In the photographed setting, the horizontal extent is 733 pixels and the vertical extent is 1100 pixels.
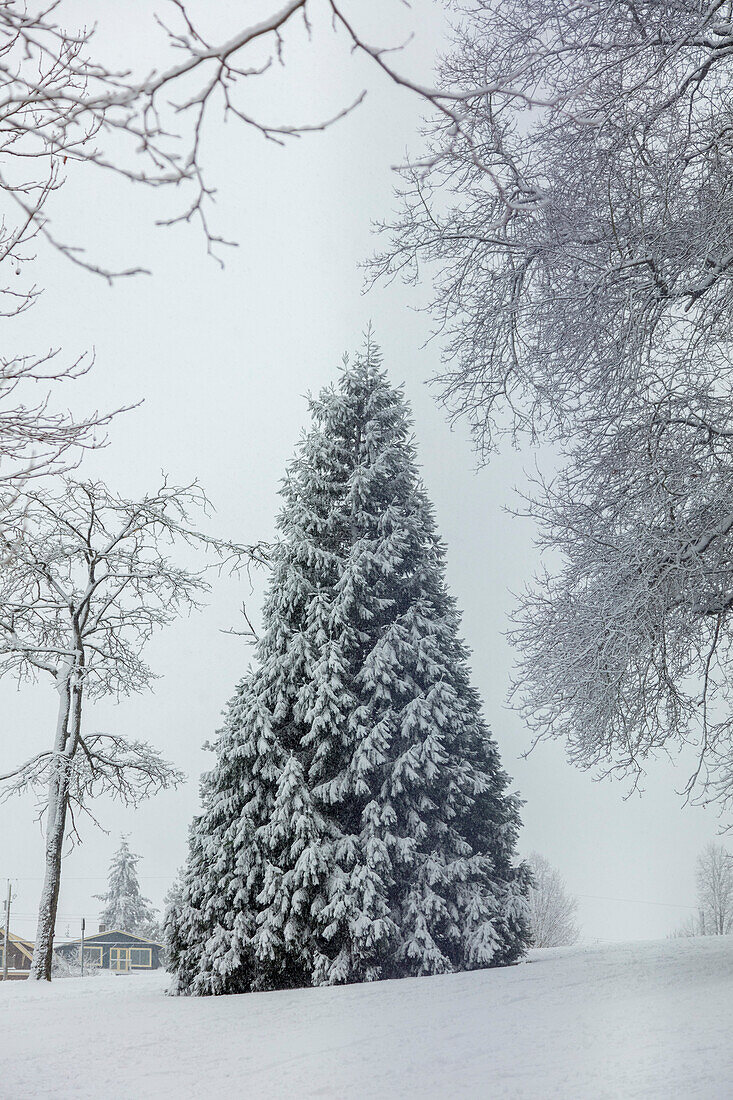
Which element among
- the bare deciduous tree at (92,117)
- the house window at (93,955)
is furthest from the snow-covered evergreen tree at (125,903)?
the bare deciduous tree at (92,117)

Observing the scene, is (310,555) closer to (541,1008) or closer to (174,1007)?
(174,1007)

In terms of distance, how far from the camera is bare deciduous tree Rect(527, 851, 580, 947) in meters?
11.3

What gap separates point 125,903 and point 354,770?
8910mm

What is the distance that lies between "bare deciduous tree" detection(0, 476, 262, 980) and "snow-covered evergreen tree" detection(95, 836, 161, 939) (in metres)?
5.92

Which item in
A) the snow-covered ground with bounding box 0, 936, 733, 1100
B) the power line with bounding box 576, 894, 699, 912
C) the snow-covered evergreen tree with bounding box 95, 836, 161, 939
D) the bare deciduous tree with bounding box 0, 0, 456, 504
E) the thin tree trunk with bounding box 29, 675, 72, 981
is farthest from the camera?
the snow-covered evergreen tree with bounding box 95, 836, 161, 939

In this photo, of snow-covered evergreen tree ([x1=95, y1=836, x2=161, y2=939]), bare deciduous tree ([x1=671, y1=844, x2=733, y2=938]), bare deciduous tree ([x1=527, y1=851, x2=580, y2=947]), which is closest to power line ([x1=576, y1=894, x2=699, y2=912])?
bare deciduous tree ([x1=671, y1=844, x2=733, y2=938])

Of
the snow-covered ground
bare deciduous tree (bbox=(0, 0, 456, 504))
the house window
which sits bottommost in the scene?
the snow-covered ground

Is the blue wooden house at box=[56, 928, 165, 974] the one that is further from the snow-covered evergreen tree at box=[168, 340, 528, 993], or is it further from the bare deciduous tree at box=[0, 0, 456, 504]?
the bare deciduous tree at box=[0, 0, 456, 504]

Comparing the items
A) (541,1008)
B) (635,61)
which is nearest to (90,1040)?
(541,1008)

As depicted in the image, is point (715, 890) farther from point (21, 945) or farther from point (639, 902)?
point (21, 945)

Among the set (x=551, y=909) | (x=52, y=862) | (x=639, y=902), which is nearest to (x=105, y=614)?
(x=52, y=862)

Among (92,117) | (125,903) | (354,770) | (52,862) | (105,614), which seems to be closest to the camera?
(92,117)

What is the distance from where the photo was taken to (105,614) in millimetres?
9383

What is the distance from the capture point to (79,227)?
194 inches
